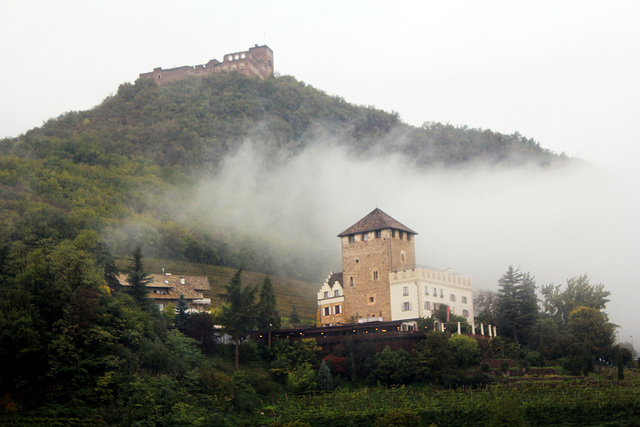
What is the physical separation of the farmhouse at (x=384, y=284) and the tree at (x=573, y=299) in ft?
26.0

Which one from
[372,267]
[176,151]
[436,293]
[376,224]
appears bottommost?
[436,293]

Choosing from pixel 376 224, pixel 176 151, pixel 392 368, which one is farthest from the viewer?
pixel 176 151

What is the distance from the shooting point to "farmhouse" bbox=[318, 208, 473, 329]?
215 feet

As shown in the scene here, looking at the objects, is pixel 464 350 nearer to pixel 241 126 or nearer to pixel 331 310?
pixel 331 310

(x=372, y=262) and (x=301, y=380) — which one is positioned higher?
(x=372, y=262)

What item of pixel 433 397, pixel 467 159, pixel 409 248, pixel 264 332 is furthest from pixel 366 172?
pixel 433 397

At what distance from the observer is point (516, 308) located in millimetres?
66438

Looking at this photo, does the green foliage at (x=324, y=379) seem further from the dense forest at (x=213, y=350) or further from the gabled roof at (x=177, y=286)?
the gabled roof at (x=177, y=286)

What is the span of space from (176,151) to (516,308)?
7191 centimetres

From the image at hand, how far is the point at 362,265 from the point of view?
226ft

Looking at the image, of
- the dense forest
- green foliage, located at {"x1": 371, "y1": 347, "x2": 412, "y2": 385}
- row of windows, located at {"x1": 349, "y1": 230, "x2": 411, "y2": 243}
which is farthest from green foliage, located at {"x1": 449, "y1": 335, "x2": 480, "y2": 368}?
row of windows, located at {"x1": 349, "y1": 230, "x2": 411, "y2": 243}

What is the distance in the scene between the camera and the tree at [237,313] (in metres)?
59.2

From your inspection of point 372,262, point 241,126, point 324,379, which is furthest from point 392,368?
point 241,126

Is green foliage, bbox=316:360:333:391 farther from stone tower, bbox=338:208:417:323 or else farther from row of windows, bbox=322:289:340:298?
row of windows, bbox=322:289:340:298
